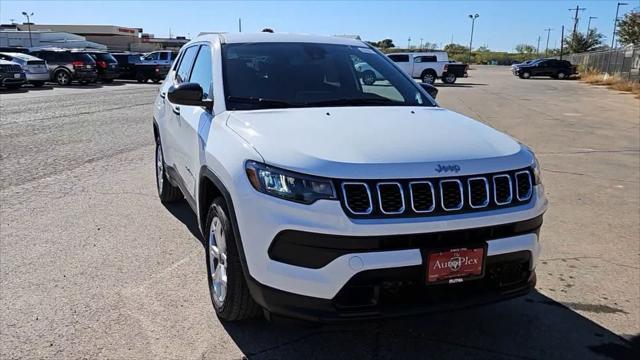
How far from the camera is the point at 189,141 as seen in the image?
4.15m

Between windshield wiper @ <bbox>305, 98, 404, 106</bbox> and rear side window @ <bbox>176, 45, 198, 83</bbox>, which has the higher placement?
rear side window @ <bbox>176, 45, 198, 83</bbox>

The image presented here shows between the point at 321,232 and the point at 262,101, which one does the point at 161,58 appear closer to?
the point at 262,101

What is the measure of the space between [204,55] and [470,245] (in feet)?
9.24

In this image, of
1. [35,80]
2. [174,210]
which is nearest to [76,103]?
[35,80]

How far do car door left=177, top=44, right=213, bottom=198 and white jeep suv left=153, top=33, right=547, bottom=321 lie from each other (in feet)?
0.46

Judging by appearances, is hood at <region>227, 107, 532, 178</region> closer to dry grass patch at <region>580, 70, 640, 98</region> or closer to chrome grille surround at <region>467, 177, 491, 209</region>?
chrome grille surround at <region>467, 177, 491, 209</region>

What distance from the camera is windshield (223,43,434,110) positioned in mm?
3812

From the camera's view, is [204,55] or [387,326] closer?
[387,326]

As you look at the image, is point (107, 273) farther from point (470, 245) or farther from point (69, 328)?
point (470, 245)

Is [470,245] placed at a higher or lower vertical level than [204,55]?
lower

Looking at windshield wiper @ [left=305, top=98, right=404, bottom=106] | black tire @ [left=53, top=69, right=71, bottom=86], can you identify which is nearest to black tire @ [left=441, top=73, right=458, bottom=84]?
black tire @ [left=53, top=69, right=71, bottom=86]

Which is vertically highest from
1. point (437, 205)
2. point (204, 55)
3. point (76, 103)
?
point (204, 55)

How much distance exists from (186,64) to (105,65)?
2565 cm

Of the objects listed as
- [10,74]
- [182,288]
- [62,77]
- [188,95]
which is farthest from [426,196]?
[62,77]
